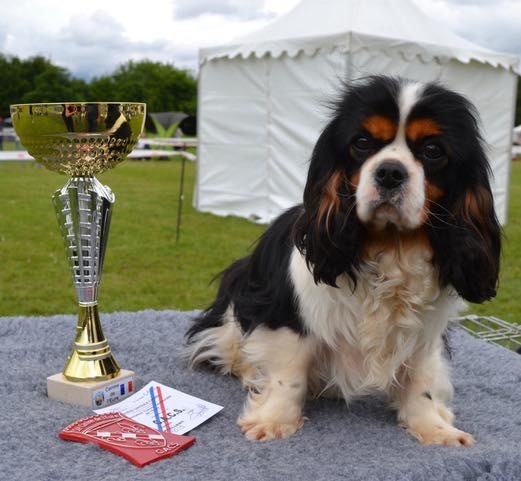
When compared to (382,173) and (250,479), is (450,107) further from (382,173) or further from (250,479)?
(250,479)

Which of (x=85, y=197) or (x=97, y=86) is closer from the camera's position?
(x=85, y=197)

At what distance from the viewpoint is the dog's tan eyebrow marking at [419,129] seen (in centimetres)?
189

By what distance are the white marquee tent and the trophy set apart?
4.53 metres

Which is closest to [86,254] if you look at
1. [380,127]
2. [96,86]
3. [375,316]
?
[375,316]

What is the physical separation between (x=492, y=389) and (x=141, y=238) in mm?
5344

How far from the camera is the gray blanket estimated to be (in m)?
1.92

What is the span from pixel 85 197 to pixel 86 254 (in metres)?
0.20

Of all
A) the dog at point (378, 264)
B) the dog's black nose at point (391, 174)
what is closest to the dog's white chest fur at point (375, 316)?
the dog at point (378, 264)

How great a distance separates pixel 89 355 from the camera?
2.42m

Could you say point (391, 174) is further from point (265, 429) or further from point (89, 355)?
point (89, 355)

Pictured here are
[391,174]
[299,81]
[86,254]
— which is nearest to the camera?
[391,174]

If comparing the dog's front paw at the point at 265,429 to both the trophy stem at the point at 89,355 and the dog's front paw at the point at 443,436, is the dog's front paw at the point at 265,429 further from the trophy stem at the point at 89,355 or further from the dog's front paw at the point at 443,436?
the trophy stem at the point at 89,355

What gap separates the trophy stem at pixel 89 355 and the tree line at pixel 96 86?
42.6m

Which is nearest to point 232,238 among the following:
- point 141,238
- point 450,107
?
point 141,238
